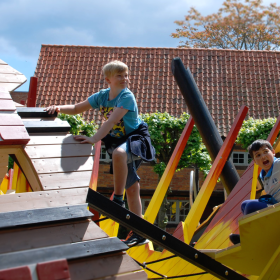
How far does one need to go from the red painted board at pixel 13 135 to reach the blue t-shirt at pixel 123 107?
2.38 ft

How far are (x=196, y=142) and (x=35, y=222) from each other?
28.5 feet

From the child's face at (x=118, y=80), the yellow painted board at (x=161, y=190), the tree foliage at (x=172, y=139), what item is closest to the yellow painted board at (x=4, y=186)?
the tree foliage at (x=172, y=139)

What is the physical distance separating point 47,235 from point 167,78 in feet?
39.7

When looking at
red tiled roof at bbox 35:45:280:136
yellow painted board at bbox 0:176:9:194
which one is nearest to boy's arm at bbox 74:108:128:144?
yellow painted board at bbox 0:176:9:194

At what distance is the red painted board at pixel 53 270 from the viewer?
5.87ft

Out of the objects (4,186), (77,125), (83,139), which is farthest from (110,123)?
(77,125)

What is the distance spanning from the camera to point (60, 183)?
85.1 inches

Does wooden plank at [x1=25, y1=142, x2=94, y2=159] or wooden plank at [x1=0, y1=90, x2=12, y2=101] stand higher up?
wooden plank at [x1=0, y1=90, x2=12, y2=101]

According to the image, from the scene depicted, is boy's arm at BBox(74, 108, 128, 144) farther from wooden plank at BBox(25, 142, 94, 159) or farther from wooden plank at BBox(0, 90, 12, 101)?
wooden plank at BBox(0, 90, 12, 101)

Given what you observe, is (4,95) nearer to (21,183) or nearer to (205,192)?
(21,183)

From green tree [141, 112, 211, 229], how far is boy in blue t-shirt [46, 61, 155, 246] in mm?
7417

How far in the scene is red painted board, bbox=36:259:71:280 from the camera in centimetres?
179

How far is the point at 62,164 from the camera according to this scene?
227cm

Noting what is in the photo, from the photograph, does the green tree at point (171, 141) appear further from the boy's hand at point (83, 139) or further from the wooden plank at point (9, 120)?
the wooden plank at point (9, 120)
